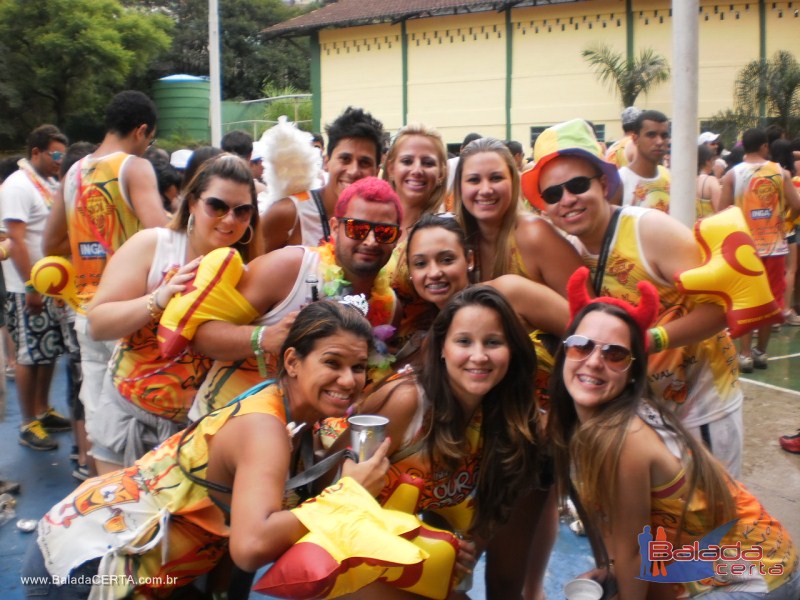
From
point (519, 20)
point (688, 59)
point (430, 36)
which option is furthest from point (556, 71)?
point (688, 59)

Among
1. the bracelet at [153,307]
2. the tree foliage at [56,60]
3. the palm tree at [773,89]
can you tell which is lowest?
the bracelet at [153,307]

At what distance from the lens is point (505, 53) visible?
2584cm

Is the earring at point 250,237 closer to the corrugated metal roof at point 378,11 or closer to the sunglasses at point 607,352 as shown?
the sunglasses at point 607,352

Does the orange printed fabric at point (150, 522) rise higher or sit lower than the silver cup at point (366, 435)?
lower

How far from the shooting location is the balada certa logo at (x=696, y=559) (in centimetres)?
256

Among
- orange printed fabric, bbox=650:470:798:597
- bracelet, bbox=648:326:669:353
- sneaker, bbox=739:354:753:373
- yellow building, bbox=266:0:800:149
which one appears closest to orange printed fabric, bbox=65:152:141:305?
bracelet, bbox=648:326:669:353

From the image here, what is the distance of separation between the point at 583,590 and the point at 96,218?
3.17m

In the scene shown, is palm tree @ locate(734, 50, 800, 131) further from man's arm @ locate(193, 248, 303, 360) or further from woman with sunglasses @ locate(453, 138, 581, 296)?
man's arm @ locate(193, 248, 303, 360)

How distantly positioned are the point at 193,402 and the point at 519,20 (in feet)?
80.8

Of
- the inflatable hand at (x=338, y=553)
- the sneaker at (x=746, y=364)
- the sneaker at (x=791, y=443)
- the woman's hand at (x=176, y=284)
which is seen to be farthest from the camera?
the sneaker at (x=746, y=364)

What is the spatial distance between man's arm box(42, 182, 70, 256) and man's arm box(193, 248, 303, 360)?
2.04 metres

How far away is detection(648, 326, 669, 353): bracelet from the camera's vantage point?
2846 mm

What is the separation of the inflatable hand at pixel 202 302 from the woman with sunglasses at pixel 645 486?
48.9 inches

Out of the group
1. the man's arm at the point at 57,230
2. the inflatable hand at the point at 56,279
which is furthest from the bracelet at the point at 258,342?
the man's arm at the point at 57,230
